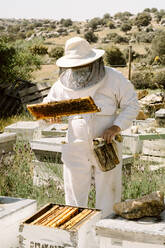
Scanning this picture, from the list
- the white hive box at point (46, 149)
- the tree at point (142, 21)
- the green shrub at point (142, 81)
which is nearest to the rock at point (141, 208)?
the white hive box at point (46, 149)

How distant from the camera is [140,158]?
6102mm

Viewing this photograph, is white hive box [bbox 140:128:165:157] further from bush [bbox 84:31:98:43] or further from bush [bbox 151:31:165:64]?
bush [bbox 84:31:98:43]

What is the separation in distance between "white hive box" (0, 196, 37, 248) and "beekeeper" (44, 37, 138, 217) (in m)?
0.66

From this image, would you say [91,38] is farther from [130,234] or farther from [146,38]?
[130,234]

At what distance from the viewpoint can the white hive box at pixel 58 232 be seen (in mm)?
2744

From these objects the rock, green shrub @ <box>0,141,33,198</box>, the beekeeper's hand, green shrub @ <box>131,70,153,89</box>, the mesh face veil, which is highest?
the mesh face veil

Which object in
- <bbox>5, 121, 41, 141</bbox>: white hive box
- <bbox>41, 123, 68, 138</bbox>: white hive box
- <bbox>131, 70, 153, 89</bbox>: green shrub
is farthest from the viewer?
<bbox>131, 70, 153, 89</bbox>: green shrub

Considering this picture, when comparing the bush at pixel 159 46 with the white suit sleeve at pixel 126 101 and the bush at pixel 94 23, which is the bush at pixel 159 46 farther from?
the bush at pixel 94 23

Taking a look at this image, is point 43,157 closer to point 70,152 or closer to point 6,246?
point 70,152

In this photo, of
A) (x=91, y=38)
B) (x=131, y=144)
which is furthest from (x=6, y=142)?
(x=91, y=38)

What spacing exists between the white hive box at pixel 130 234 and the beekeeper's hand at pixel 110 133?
0.99m

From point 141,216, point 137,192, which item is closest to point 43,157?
point 137,192

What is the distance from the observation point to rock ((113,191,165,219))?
2.94 metres

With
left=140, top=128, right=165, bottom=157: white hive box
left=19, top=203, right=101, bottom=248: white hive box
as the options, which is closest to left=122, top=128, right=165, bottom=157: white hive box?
left=140, top=128, right=165, bottom=157: white hive box
